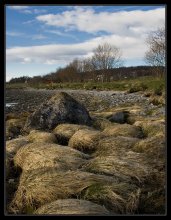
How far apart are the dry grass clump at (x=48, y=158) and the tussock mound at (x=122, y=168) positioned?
1.41ft

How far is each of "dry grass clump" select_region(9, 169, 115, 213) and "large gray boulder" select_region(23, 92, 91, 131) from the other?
817 centimetres

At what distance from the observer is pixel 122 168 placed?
6.68 m

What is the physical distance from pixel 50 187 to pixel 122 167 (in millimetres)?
1405

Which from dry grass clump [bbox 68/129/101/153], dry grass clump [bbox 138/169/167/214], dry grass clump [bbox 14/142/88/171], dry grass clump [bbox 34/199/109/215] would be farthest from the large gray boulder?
dry grass clump [bbox 34/199/109/215]

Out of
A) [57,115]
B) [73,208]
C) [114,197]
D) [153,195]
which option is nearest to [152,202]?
[153,195]

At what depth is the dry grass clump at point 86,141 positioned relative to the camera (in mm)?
9953

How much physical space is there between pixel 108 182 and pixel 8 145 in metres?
5.41

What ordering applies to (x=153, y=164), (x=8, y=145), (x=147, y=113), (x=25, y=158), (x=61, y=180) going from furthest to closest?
(x=147, y=113), (x=8, y=145), (x=25, y=158), (x=153, y=164), (x=61, y=180)

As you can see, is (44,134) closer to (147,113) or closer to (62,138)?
(62,138)

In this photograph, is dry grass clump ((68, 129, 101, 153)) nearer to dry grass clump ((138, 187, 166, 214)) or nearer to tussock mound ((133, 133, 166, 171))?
tussock mound ((133, 133, 166, 171))

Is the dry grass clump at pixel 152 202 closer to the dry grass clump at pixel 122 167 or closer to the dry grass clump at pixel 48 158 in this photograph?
the dry grass clump at pixel 122 167

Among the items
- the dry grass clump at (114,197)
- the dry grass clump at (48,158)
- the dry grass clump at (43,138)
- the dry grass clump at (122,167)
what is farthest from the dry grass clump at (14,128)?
the dry grass clump at (114,197)
